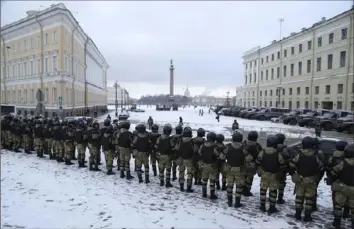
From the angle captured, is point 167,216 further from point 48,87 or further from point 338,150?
point 48,87

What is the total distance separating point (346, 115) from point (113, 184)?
26.4 m

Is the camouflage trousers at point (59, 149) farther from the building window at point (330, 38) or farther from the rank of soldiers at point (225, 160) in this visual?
the building window at point (330, 38)

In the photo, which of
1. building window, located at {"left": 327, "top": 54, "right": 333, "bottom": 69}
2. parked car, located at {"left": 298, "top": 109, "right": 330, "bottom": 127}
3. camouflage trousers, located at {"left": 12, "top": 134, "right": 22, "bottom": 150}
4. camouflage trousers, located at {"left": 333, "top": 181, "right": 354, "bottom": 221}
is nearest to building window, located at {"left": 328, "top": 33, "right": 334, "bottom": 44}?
building window, located at {"left": 327, "top": 54, "right": 333, "bottom": 69}

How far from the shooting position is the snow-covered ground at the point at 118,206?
19.5ft

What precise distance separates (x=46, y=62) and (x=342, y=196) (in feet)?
128

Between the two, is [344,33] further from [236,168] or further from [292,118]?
[236,168]

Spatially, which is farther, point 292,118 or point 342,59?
point 342,59

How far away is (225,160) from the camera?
766cm

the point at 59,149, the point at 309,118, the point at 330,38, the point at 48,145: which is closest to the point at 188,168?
the point at 59,149

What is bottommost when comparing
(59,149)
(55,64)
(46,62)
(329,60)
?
(59,149)

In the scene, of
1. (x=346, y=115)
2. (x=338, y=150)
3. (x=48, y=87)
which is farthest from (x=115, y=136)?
(x=48, y=87)

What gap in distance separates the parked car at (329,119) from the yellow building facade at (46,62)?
27009mm

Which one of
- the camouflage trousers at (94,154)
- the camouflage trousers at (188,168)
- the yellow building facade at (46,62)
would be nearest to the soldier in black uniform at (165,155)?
the camouflage trousers at (188,168)

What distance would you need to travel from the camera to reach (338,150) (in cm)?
652
